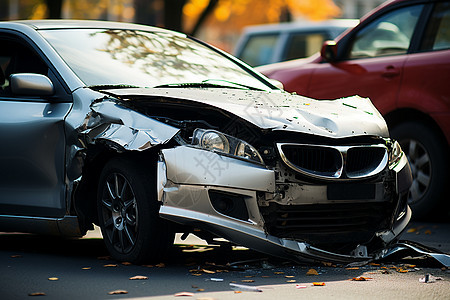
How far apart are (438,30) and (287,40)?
26.3 feet

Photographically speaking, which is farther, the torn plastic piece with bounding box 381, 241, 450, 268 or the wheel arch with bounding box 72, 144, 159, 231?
the wheel arch with bounding box 72, 144, 159, 231

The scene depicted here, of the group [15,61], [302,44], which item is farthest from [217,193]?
[302,44]

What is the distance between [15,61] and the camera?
25.3 feet

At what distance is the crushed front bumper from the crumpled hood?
34cm

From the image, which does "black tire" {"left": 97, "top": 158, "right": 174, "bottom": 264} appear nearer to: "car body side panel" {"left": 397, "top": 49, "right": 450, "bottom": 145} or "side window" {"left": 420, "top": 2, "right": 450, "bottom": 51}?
"car body side panel" {"left": 397, "top": 49, "right": 450, "bottom": 145}

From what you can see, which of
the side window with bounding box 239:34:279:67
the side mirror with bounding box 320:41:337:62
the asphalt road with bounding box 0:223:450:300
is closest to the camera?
the asphalt road with bounding box 0:223:450:300

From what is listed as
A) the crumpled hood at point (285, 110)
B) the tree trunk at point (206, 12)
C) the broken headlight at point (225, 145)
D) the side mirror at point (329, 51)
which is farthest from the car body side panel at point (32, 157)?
the tree trunk at point (206, 12)

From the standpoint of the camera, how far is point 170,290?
5602 millimetres

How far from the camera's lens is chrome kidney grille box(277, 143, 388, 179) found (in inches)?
242

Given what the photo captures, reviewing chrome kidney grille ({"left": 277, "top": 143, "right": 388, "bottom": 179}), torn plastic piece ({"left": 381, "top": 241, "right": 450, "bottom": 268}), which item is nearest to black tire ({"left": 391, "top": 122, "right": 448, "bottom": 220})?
torn plastic piece ({"left": 381, "top": 241, "right": 450, "bottom": 268})

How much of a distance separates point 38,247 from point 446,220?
387cm

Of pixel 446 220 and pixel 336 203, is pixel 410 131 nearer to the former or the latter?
pixel 446 220

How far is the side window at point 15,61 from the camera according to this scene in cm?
743

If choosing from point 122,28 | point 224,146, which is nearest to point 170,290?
point 224,146
